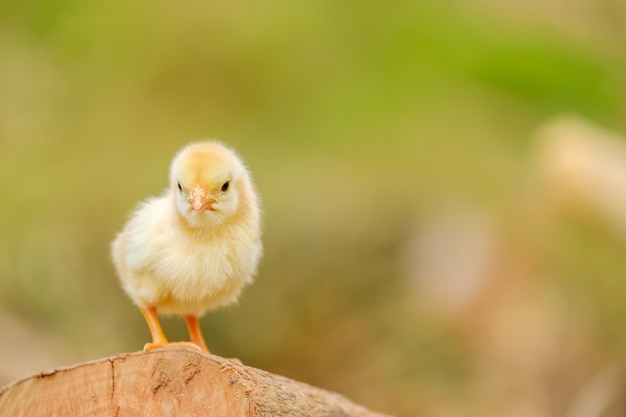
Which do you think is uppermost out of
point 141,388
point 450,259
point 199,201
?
point 450,259

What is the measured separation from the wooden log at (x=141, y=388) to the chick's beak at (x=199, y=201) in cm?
62

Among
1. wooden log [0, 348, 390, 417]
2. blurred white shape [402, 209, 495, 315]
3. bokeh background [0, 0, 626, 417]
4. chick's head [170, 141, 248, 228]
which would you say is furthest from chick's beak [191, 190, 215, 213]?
blurred white shape [402, 209, 495, 315]

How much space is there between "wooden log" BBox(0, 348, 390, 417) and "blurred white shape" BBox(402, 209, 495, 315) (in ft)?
18.8

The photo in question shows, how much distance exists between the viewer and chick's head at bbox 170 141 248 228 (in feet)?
13.1

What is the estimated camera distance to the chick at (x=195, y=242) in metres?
4.03

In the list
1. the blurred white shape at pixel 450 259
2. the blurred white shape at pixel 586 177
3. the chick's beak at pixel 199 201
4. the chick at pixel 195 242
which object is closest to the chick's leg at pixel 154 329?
the chick at pixel 195 242

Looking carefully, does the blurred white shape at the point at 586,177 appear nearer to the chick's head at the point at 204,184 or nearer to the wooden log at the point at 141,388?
the chick's head at the point at 204,184

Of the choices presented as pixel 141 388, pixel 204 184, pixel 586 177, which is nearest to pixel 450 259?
pixel 586 177

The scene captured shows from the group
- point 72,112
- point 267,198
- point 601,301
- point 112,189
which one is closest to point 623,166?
point 601,301

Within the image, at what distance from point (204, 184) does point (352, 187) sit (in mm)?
5961

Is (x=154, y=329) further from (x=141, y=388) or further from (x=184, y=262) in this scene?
(x=141, y=388)

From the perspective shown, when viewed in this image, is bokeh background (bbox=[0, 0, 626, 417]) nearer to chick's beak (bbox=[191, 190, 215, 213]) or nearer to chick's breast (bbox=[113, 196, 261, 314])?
chick's breast (bbox=[113, 196, 261, 314])

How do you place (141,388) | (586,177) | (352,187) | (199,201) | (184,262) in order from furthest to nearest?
(352,187) → (586,177) → (184,262) → (199,201) → (141,388)

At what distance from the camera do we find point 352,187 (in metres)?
9.89
